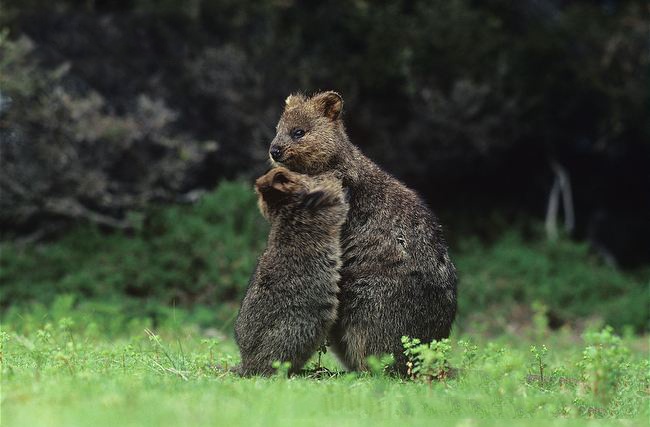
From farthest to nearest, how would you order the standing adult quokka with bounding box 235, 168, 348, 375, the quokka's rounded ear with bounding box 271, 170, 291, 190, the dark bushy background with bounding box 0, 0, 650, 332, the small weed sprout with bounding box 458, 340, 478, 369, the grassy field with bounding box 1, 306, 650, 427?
1. the dark bushy background with bounding box 0, 0, 650, 332
2. the quokka's rounded ear with bounding box 271, 170, 291, 190
3. the small weed sprout with bounding box 458, 340, 478, 369
4. the standing adult quokka with bounding box 235, 168, 348, 375
5. the grassy field with bounding box 1, 306, 650, 427

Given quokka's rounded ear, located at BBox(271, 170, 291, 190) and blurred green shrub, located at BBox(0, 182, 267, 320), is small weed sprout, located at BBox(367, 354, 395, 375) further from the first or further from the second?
blurred green shrub, located at BBox(0, 182, 267, 320)

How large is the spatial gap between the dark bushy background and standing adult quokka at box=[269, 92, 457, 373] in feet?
22.0

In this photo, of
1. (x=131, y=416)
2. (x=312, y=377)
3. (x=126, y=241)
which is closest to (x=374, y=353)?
(x=312, y=377)

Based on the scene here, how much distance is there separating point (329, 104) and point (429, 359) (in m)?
3.16

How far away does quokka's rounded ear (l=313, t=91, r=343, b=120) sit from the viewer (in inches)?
344

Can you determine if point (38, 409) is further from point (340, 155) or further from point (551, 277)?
point (551, 277)

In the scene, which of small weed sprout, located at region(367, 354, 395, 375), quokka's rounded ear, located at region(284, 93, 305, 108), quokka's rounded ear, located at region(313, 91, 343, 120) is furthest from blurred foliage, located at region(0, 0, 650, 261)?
small weed sprout, located at region(367, 354, 395, 375)

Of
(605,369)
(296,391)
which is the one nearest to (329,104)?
(296,391)

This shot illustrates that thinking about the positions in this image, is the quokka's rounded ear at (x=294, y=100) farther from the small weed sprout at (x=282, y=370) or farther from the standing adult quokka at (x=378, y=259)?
the small weed sprout at (x=282, y=370)

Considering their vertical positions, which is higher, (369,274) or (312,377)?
(369,274)

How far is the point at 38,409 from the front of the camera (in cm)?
510

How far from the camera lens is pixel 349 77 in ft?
54.7

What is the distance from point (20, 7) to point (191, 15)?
2.93 metres

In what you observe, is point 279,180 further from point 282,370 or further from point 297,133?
point 282,370
